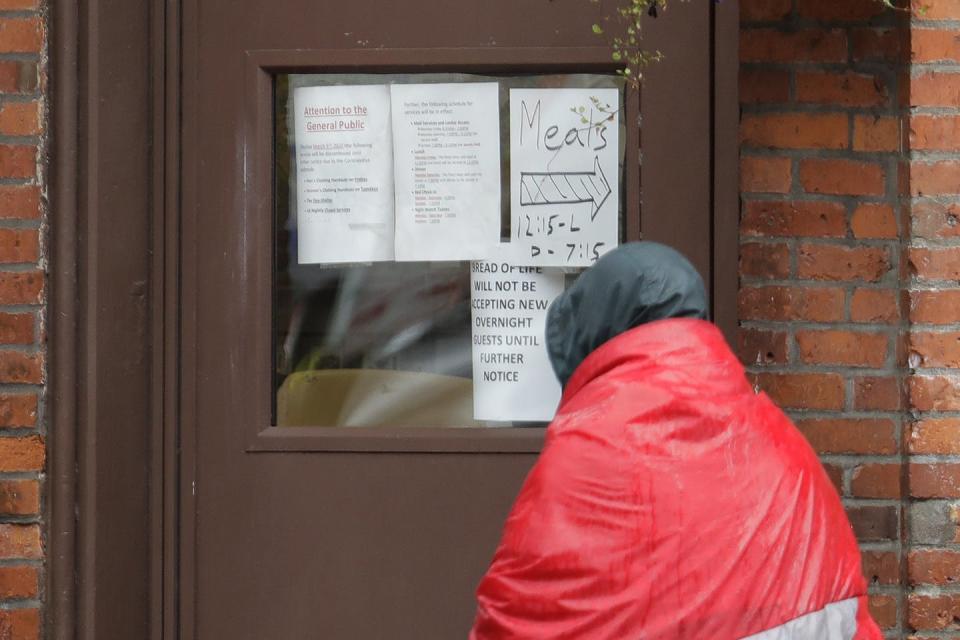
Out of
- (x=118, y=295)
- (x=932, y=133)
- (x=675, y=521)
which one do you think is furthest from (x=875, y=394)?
(x=118, y=295)

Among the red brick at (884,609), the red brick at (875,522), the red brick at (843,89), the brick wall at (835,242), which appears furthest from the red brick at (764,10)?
the red brick at (884,609)

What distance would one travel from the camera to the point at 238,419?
295cm

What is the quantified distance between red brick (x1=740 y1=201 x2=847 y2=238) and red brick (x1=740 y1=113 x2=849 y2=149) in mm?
147

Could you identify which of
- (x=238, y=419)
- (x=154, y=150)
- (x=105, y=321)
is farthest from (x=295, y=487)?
(x=154, y=150)

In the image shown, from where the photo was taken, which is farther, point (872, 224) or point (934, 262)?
point (872, 224)

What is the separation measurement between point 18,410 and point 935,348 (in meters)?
2.15

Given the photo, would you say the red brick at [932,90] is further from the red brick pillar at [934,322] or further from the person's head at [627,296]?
the person's head at [627,296]

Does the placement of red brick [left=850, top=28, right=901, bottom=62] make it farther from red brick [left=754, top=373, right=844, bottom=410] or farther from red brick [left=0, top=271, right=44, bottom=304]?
red brick [left=0, top=271, right=44, bottom=304]

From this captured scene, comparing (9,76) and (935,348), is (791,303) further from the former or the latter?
(9,76)

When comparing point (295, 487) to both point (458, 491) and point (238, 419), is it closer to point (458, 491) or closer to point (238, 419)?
point (238, 419)

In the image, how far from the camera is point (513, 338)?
2967 millimetres

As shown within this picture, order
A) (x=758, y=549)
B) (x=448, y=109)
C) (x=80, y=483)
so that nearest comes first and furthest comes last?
(x=758, y=549) → (x=80, y=483) → (x=448, y=109)

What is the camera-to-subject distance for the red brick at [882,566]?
286 cm

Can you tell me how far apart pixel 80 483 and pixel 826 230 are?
1.90 meters
